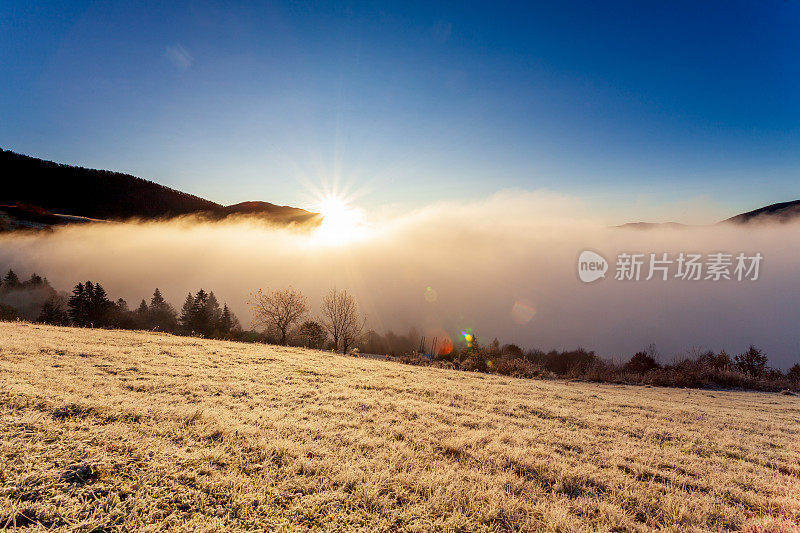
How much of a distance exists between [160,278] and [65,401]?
10864 cm

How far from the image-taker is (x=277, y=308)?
38844 millimetres

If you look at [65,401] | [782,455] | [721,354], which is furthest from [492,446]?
[721,354]

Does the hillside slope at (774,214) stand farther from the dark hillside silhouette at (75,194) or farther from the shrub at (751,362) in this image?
the dark hillside silhouette at (75,194)

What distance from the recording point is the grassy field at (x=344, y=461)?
12.4 feet

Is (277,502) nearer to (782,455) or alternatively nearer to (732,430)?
(782,455)

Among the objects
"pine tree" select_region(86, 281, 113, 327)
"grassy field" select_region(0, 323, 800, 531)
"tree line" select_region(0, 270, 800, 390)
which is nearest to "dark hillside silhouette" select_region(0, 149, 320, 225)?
"tree line" select_region(0, 270, 800, 390)

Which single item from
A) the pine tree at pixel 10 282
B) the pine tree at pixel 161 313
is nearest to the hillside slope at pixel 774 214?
the pine tree at pixel 161 313

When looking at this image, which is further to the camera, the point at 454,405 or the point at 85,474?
the point at 454,405

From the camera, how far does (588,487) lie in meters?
5.20

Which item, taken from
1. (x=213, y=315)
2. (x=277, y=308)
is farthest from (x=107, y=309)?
(x=277, y=308)

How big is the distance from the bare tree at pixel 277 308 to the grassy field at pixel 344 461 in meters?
28.6

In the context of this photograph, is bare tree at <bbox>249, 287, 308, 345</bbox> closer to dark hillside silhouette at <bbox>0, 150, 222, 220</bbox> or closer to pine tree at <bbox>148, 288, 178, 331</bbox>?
pine tree at <bbox>148, 288, 178, 331</bbox>

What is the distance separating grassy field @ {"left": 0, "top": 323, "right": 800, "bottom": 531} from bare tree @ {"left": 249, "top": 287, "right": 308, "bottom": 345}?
1124 inches

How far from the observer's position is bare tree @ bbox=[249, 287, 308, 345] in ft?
127
